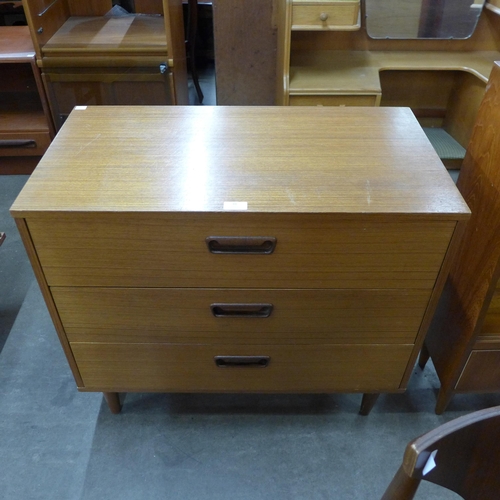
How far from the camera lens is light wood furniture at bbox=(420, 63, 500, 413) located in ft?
3.26

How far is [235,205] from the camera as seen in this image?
0.84m

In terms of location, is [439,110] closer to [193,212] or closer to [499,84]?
[499,84]

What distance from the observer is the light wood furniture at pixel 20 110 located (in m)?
2.05

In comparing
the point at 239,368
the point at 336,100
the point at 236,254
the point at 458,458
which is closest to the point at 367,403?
the point at 239,368

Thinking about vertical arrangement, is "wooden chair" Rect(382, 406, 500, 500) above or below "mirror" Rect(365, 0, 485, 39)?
above

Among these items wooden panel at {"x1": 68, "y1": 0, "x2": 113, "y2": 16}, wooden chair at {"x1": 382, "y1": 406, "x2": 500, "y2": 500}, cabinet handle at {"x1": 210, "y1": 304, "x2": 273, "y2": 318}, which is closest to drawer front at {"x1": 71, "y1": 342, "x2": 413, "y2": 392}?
cabinet handle at {"x1": 210, "y1": 304, "x2": 273, "y2": 318}

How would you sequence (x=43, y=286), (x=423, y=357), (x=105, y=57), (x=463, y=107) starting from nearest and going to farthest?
1. (x=43, y=286)
2. (x=423, y=357)
3. (x=105, y=57)
4. (x=463, y=107)

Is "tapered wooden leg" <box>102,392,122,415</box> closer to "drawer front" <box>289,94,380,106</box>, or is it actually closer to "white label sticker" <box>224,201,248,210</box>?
"white label sticker" <box>224,201,248,210</box>

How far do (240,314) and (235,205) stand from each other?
0.95 ft

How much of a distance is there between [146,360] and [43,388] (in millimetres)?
482

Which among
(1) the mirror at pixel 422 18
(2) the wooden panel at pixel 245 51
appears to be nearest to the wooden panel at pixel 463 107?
(1) the mirror at pixel 422 18

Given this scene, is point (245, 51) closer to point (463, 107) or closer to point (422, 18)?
point (422, 18)

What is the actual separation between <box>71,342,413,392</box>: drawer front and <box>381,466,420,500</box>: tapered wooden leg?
→ 0.59m

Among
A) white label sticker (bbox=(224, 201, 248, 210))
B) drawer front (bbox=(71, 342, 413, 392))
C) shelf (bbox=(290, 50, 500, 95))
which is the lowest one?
drawer front (bbox=(71, 342, 413, 392))
